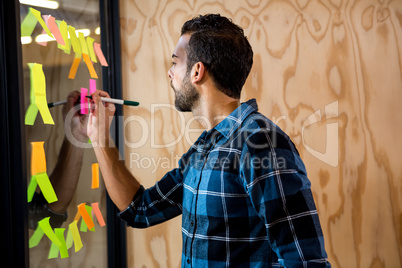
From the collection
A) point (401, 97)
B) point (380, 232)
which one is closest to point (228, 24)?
point (401, 97)

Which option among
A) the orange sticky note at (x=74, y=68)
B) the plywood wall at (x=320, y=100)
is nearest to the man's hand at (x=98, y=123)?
the orange sticky note at (x=74, y=68)

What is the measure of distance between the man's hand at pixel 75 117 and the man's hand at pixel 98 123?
2.5 inches

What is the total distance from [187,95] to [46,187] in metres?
0.50

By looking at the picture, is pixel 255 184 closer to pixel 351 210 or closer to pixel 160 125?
pixel 160 125

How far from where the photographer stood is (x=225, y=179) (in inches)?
35.9

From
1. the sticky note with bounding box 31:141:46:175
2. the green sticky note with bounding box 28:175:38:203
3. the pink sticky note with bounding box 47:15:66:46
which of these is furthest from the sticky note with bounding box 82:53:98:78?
the green sticky note with bounding box 28:175:38:203

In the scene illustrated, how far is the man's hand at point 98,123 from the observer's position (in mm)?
1182

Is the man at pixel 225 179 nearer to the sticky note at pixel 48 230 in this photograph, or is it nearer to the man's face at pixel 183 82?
the man's face at pixel 183 82

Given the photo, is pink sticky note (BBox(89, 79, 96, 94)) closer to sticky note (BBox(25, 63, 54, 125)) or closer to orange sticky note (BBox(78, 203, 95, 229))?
sticky note (BBox(25, 63, 54, 125))

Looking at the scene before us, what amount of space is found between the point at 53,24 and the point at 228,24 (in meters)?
0.56

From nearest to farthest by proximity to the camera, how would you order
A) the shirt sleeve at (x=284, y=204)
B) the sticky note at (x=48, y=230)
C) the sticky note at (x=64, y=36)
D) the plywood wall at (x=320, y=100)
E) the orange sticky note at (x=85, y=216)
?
the shirt sleeve at (x=284, y=204) → the sticky note at (x=48, y=230) → the sticky note at (x=64, y=36) → the orange sticky note at (x=85, y=216) → the plywood wall at (x=320, y=100)

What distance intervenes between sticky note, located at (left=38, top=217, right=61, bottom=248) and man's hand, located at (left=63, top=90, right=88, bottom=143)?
0.30 meters

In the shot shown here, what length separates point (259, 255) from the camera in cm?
89

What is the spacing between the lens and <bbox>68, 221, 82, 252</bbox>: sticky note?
49.9 inches
